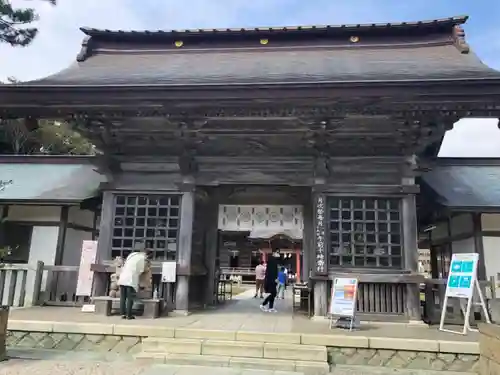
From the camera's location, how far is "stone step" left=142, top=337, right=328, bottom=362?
17.6ft

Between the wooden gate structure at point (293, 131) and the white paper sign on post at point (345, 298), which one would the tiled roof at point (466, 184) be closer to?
the wooden gate structure at point (293, 131)

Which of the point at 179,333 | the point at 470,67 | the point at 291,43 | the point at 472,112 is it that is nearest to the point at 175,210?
the point at 179,333

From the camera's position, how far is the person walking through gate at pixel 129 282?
6.90m

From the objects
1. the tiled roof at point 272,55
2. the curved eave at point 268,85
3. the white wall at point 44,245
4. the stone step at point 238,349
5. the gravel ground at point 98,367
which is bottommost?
the gravel ground at point 98,367

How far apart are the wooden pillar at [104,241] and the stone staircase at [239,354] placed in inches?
109

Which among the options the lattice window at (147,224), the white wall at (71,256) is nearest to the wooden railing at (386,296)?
the lattice window at (147,224)

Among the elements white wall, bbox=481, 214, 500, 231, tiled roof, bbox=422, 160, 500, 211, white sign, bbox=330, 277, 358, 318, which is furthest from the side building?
white wall, bbox=481, 214, 500, 231

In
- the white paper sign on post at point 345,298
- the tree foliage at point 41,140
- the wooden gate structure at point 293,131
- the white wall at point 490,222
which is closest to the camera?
the white paper sign on post at point 345,298

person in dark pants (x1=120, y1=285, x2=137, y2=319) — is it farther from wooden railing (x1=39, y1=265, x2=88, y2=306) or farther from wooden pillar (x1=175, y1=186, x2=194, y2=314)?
wooden railing (x1=39, y1=265, x2=88, y2=306)

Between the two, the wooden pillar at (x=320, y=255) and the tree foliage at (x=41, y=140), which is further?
the tree foliage at (x=41, y=140)

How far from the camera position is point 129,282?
6895 mm

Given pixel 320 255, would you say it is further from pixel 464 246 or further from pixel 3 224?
pixel 3 224

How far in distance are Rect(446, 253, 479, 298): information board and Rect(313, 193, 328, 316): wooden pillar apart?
7.00ft

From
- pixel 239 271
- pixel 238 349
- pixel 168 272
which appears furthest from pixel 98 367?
pixel 239 271
